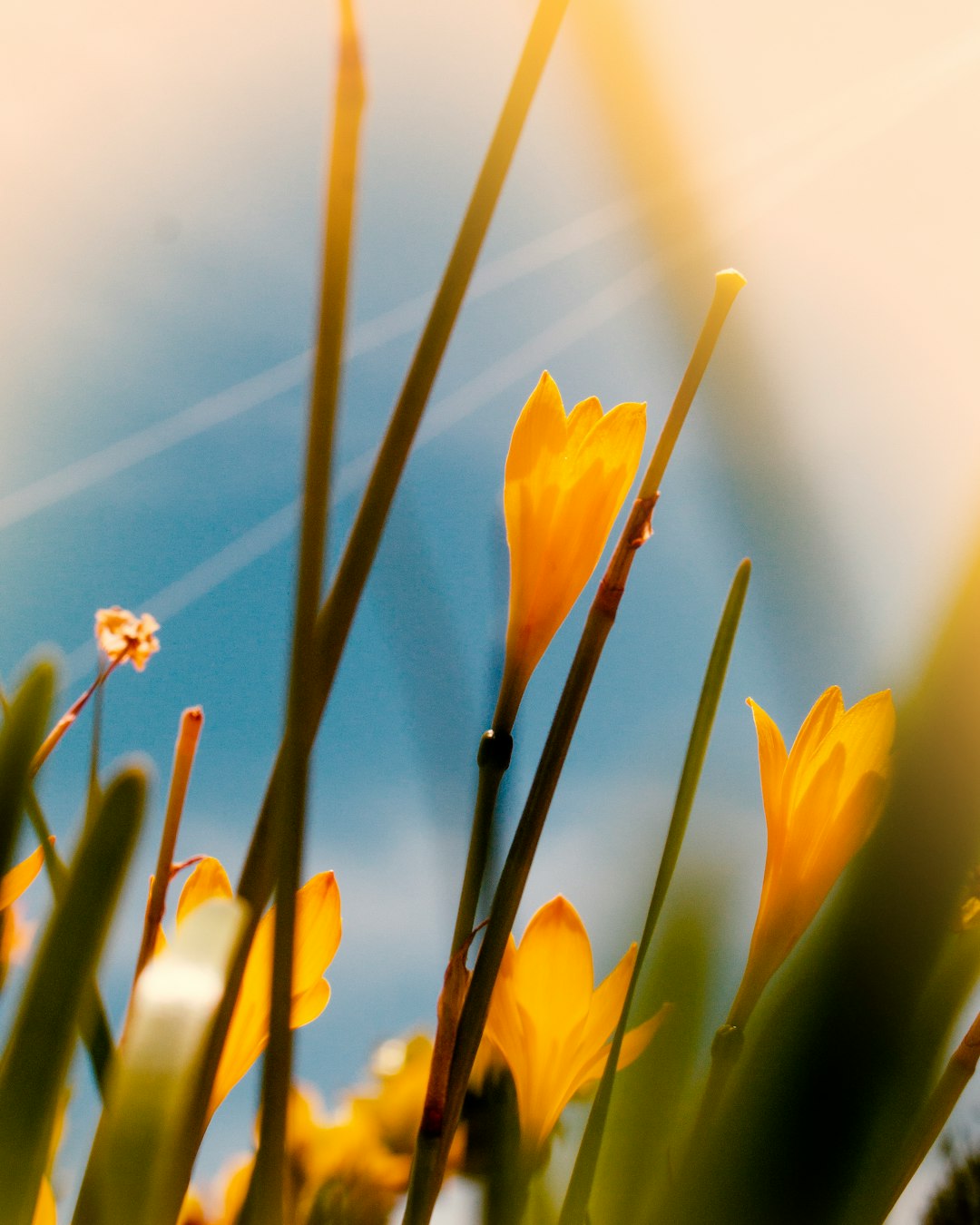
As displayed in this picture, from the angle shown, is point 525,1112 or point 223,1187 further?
point 223,1187

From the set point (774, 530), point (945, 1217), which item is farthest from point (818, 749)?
point (945, 1217)

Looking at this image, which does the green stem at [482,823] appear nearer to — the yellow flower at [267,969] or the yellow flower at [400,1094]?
the yellow flower at [267,969]

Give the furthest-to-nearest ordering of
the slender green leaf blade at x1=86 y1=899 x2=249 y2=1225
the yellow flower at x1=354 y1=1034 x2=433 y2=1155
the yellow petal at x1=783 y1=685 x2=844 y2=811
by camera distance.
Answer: the yellow flower at x1=354 y1=1034 x2=433 y2=1155
the yellow petal at x1=783 y1=685 x2=844 y2=811
the slender green leaf blade at x1=86 y1=899 x2=249 y2=1225

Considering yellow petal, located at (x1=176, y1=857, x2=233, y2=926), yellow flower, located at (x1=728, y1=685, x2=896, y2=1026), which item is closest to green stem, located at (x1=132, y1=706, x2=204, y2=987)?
yellow petal, located at (x1=176, y1=857, x2=233, y2=926)

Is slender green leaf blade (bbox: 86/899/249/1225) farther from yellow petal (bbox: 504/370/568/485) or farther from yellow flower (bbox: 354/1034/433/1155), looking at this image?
yellow flower (bbox: 354/1034/433/1155)

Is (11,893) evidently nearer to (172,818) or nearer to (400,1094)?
(172,818)

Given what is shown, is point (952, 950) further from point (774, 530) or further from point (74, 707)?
point (74, 707)
